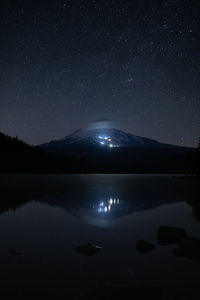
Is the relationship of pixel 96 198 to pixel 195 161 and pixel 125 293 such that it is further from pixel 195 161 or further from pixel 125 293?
pixel 195 161

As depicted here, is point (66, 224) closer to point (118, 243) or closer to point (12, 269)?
point (118, 243)

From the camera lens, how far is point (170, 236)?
12289mm

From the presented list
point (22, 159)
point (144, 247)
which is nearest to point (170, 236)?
point (144, 247)

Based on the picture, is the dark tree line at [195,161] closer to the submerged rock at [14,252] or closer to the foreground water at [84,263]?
the foreground water at [84,263]

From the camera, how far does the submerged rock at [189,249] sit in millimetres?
9821

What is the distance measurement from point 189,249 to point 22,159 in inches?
6513

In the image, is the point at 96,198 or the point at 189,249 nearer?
the point at 189,249

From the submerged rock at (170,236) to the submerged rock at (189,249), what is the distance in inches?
54.7

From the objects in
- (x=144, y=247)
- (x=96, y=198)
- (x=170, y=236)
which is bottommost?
(x=96, y=198)

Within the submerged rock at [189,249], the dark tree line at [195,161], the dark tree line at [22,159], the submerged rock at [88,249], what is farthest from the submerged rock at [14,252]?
the dark tree line at [22,159]

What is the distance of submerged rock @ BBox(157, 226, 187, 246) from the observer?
12.0 meters

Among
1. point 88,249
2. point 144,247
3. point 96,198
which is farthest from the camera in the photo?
point 96,198

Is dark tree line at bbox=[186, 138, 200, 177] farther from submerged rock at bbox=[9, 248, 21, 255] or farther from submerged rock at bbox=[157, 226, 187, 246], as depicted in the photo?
submerged rock at bbox=[9, 248, 21, 255]

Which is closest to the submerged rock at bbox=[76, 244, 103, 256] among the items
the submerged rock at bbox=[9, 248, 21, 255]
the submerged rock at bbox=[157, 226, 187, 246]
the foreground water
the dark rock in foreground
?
the foreground water
